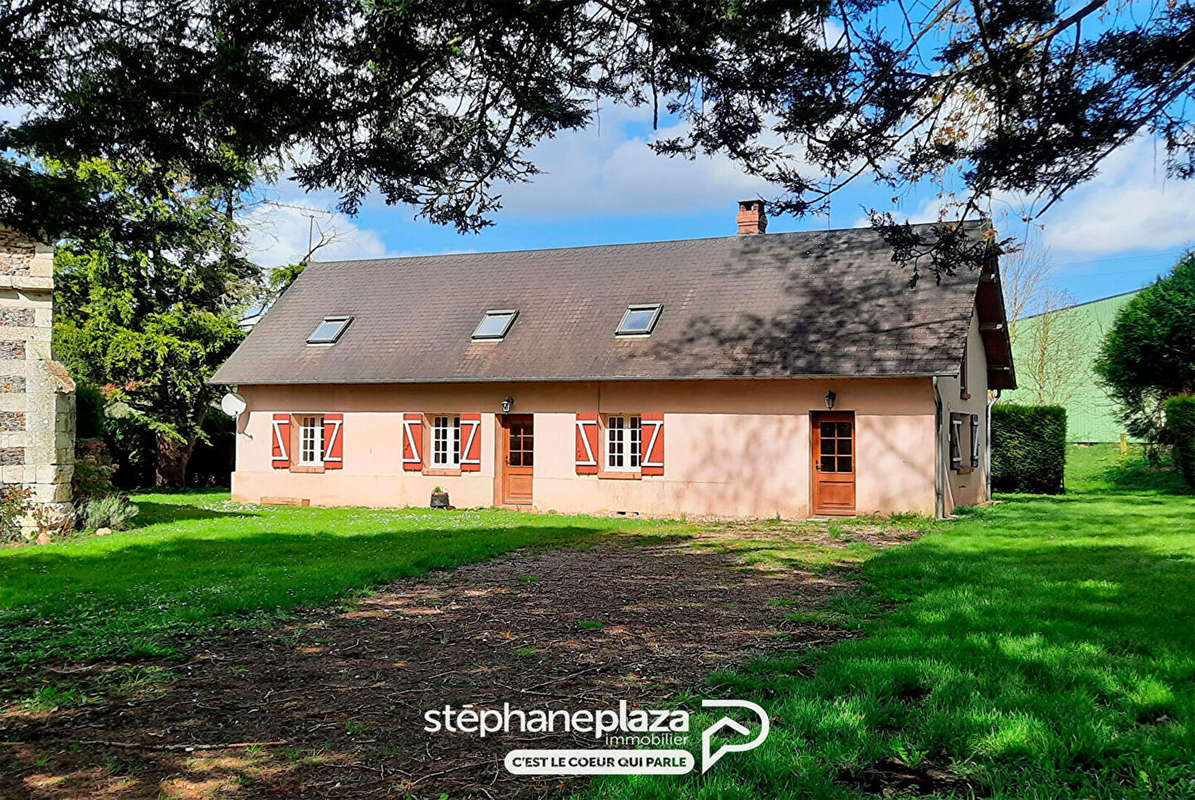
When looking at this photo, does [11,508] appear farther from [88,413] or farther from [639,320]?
[639,320]

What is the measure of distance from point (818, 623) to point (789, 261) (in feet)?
41.5

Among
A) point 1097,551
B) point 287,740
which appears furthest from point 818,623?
point 1097,551

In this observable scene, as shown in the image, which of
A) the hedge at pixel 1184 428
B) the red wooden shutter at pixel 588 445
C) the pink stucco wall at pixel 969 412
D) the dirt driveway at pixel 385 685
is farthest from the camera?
the hedge at pixel 1184 428

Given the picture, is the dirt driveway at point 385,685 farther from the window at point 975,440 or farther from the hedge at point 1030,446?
the hedge at point 1030,446

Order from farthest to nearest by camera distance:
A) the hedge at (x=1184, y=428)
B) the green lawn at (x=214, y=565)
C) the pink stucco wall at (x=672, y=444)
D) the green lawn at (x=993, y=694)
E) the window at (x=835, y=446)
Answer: the hedge at (x=1184, y=428), the window at (x=835, y=446), the pink stucco wall at (x=672, y=444), the green lawn at (x=214, y=565), the green lawn at (x=993, y=694)

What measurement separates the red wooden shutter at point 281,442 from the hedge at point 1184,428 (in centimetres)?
1927

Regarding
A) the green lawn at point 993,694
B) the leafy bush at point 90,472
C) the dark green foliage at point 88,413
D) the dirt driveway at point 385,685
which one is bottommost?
the dirt driveway at point 385,685

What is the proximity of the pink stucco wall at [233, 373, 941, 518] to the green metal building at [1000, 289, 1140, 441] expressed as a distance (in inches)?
628

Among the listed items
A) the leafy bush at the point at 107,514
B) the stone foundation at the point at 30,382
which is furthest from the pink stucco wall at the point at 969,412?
the stone foundation at the point at 30,382

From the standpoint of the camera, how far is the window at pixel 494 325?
18125 millimetres

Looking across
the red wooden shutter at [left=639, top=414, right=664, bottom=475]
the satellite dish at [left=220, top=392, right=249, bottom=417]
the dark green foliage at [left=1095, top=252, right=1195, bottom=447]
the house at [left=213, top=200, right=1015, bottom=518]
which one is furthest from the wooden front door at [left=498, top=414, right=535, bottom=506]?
the dark green foliage at [left=1095, top=252, right=1195, bottom=447]

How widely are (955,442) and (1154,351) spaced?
833 centimetres

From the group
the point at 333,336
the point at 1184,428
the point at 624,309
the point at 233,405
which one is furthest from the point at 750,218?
the point at 233,405

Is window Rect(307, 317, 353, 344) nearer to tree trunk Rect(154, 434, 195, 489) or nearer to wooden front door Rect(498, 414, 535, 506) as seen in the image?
wooden front door Rect(498, 414, 535, 506)
